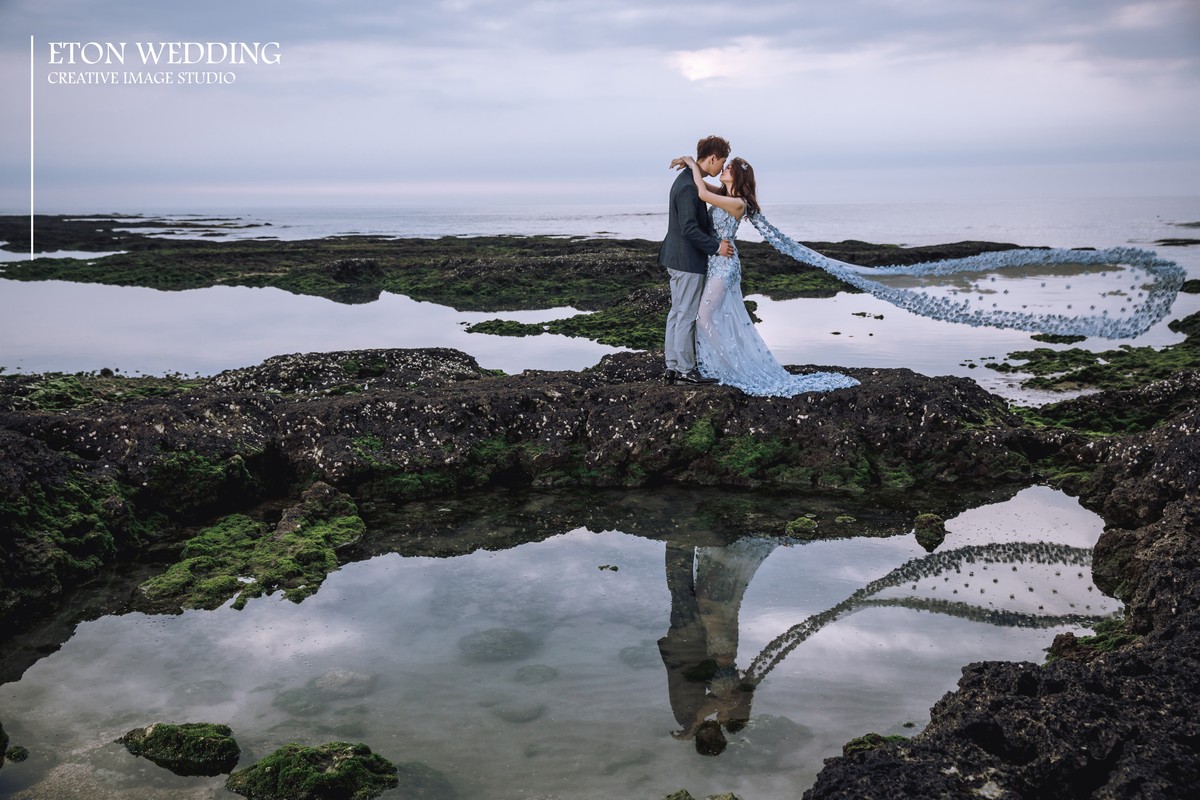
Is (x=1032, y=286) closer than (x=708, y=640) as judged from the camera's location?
No

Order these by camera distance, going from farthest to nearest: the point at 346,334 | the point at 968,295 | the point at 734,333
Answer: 1. the point at 346,334
2. the point at 734,333
3. the point at 968,295

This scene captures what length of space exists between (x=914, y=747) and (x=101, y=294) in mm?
30833

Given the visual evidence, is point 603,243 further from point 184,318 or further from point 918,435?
point 918,435

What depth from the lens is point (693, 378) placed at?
35.3ft

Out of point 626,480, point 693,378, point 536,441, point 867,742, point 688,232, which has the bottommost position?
point 867,742

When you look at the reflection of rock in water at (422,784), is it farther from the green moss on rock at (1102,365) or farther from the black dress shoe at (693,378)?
the green moss on rock at (1102,365)

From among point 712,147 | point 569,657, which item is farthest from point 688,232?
point 569,657

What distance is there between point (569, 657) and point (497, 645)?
1.68 feet

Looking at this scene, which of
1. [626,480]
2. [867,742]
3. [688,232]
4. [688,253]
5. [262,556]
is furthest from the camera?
[688,253]

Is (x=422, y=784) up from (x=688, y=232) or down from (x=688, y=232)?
down

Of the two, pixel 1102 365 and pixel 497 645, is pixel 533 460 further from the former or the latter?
pixel 1102 365

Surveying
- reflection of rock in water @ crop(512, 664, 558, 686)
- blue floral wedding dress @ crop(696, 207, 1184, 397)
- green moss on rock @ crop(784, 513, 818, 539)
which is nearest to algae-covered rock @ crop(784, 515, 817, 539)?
green moss on rock @ crop(784, 513, 818, 539)

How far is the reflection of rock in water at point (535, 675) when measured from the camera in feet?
18.0

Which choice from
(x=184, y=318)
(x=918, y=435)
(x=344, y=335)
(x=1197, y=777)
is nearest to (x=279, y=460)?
(x=918, y=435)
